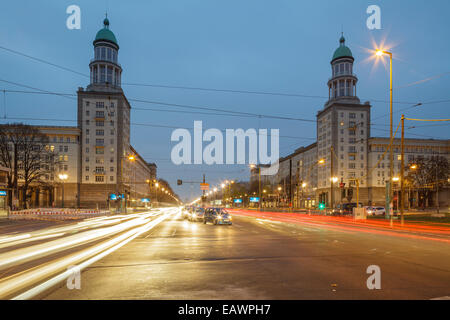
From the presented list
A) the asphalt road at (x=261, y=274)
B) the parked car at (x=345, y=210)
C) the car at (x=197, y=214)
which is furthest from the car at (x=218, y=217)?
the parked car at (x=345, y=210)

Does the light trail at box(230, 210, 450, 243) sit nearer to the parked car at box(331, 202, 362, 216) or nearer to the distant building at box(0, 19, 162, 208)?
the parked car at box(331, 202, 362, 216)

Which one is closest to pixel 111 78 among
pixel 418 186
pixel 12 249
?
pixel 418 186

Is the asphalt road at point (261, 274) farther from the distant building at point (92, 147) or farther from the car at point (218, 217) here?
the distant building at point (92, 147)

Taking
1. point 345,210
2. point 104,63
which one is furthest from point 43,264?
point 104,63

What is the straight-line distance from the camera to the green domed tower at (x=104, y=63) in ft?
314

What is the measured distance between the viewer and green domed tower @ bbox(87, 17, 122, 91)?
95.8 meters

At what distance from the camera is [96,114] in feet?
302

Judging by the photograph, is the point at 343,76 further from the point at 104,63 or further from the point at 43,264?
the point at 43,264

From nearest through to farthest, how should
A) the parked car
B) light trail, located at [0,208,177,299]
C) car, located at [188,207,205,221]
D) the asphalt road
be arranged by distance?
the asphalt road
light trail, located at [0,208,177,299]
car, located at [188,207,205,221]
the parked car

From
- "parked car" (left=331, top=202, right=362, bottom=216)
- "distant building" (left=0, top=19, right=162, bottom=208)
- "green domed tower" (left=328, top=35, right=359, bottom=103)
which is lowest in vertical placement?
"parked car" (left=331, top=202, right=362, bottom=216)

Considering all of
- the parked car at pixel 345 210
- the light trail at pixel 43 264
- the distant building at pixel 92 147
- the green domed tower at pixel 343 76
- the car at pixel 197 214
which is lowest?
the parked car at pixel 345 210

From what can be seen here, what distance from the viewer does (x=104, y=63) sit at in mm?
95750

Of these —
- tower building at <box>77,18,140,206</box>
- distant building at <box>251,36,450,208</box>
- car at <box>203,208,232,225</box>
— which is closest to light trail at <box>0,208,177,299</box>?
car at <box>203,208,232,225</box>
